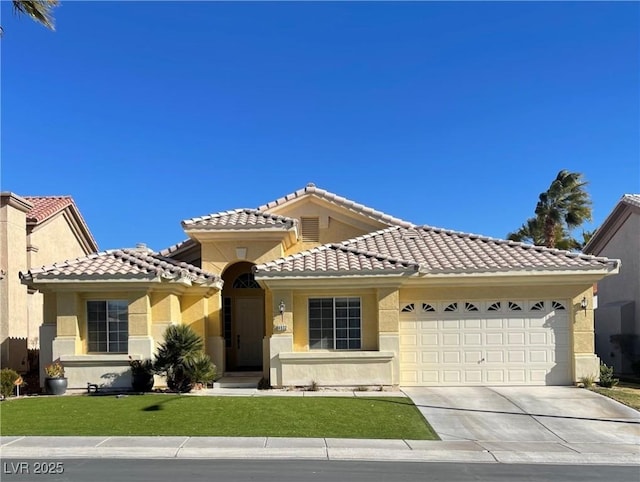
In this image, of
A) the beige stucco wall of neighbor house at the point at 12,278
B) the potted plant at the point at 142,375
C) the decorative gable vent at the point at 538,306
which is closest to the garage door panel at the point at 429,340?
the decorative gable vent at the point at 538,306

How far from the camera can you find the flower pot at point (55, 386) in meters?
14.8

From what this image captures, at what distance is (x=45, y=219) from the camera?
22.0 metres

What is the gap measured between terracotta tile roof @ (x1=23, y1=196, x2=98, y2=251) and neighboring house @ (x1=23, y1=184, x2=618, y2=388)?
7.07 metres

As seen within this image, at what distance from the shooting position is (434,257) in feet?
54.2

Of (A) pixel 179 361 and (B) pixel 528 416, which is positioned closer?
(B) pixel 528 416

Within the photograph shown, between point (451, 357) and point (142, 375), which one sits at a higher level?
point (451, 357)

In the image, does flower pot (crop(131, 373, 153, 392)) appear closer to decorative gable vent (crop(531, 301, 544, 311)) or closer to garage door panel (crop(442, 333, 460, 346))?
garage door panel (crop(442, 333, 460, 346))

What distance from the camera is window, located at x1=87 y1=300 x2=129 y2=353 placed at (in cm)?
1546

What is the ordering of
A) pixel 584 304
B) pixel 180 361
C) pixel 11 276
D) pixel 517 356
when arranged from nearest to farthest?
pixel 180 361
pixel 584 304
pixel 517 356
pixel 11 276

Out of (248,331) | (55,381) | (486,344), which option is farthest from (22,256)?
(486,344)

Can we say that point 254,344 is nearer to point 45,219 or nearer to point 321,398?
point 321,398

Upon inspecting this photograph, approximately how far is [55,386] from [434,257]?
11.8 meters

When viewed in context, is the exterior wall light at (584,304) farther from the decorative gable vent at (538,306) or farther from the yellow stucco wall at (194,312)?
the yellow stucco wall at (194,312)

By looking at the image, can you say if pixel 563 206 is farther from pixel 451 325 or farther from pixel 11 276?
pixel 11 276
